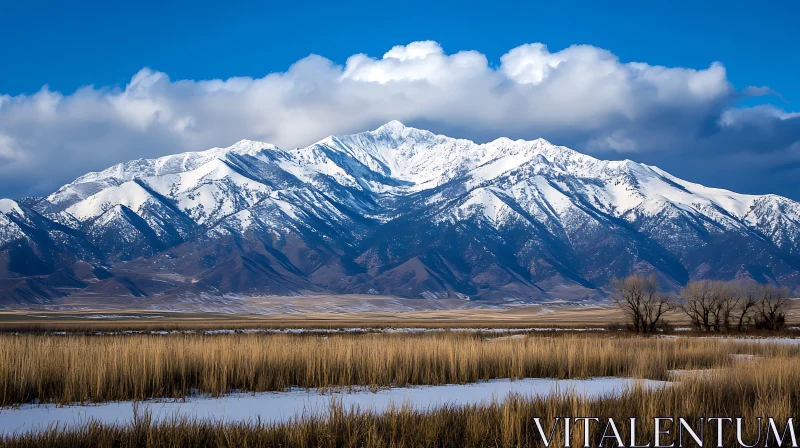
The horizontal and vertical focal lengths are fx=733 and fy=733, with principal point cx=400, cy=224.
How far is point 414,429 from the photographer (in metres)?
9.45

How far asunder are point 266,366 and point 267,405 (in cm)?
366

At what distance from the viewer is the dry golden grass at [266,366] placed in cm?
1363

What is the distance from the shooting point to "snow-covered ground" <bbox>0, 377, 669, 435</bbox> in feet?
35.8

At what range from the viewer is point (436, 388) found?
15938mm

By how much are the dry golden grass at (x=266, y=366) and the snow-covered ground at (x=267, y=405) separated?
68cm

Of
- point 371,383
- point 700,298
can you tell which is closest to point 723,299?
point 700,298

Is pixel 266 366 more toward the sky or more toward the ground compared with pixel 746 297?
more toward the sky

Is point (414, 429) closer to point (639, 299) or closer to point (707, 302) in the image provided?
point (639, 299)

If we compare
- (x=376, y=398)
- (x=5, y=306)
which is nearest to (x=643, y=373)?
(x=376, y=398)

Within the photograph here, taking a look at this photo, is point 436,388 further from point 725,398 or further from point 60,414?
point 60,414

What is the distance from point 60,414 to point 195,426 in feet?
11.6

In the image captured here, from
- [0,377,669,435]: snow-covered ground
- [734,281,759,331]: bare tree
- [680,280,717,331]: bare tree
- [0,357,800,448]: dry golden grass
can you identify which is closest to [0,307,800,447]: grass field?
[0,357,800,448]: dry golden grass

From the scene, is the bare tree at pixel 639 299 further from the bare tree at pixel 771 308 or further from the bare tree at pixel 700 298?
the bare tree at pixel 771 308

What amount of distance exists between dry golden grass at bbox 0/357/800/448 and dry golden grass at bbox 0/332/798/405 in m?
4.06
